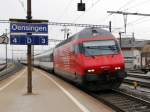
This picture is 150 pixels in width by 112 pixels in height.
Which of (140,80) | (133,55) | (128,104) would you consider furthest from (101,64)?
(133,55)

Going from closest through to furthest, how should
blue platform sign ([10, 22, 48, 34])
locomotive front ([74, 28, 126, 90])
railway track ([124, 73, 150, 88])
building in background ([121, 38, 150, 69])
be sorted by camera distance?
locomotive front ([74, 28, 126, 90]) < blue platform sign ([10, 22, 48, 34]) < railway track ([124, 73, 150, 88]) < building in background ([121, 38, 150, 69])

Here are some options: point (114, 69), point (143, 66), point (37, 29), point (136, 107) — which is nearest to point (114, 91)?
point (114, 69)

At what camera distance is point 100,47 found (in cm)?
2042

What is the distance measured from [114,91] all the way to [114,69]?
1.71m

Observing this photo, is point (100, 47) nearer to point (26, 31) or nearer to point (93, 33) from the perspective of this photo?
point (93, 33)

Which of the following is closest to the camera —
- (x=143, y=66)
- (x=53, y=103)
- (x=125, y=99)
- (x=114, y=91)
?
(x=53, y=103)

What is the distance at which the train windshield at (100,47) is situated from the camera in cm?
2025

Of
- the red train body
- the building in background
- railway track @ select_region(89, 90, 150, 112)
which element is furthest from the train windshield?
the building in background

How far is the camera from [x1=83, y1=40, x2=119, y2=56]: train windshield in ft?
66.4

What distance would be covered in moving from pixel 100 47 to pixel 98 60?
89 centimetres

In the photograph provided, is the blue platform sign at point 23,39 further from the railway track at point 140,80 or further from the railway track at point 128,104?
the railway track at point 140,80

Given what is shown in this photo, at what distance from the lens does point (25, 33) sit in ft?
65.5

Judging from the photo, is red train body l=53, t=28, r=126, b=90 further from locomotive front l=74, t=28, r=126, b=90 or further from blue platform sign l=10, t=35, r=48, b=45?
blue platform sign l=10, t=35, r=48, b=45

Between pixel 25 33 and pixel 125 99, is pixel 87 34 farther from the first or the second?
pixel 125 99
